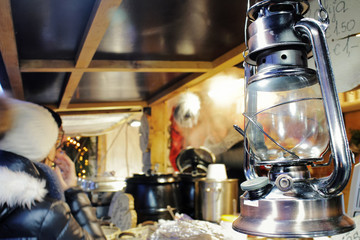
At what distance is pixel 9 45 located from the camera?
2084 millimetres

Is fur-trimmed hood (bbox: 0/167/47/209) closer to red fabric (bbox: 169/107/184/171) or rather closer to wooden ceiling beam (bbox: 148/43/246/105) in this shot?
wooden ceiling beam (bbox: 148/43/246/105)

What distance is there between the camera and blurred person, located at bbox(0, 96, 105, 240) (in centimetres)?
168

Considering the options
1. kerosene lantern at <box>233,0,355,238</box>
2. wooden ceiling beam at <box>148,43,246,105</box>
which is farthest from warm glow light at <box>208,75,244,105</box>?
kerosene lantern at <box>233,0,355,238</box>

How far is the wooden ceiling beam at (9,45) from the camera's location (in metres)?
1.63

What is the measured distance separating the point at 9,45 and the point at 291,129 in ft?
6.34

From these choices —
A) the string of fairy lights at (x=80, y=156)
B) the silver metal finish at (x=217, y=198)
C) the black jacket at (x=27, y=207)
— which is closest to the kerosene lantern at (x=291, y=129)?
the black jacket at (x=27, y=207)

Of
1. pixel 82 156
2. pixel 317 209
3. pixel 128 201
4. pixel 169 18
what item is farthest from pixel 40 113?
pixel 82 156

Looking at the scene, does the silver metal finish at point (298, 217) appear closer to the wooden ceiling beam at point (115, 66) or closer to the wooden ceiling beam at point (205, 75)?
the wooden ceiling beam at point (205, 75)

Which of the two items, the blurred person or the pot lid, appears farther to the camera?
the pot lid

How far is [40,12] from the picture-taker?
5.91 ft

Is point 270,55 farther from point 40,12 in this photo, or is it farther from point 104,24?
point 40,12

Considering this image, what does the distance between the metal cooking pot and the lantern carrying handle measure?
251cm

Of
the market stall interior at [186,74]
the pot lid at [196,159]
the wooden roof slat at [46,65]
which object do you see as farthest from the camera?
the pot lid at [196,159]

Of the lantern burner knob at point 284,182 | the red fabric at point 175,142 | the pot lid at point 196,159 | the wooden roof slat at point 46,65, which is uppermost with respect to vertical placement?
the wooden roof slat at point 46,65
